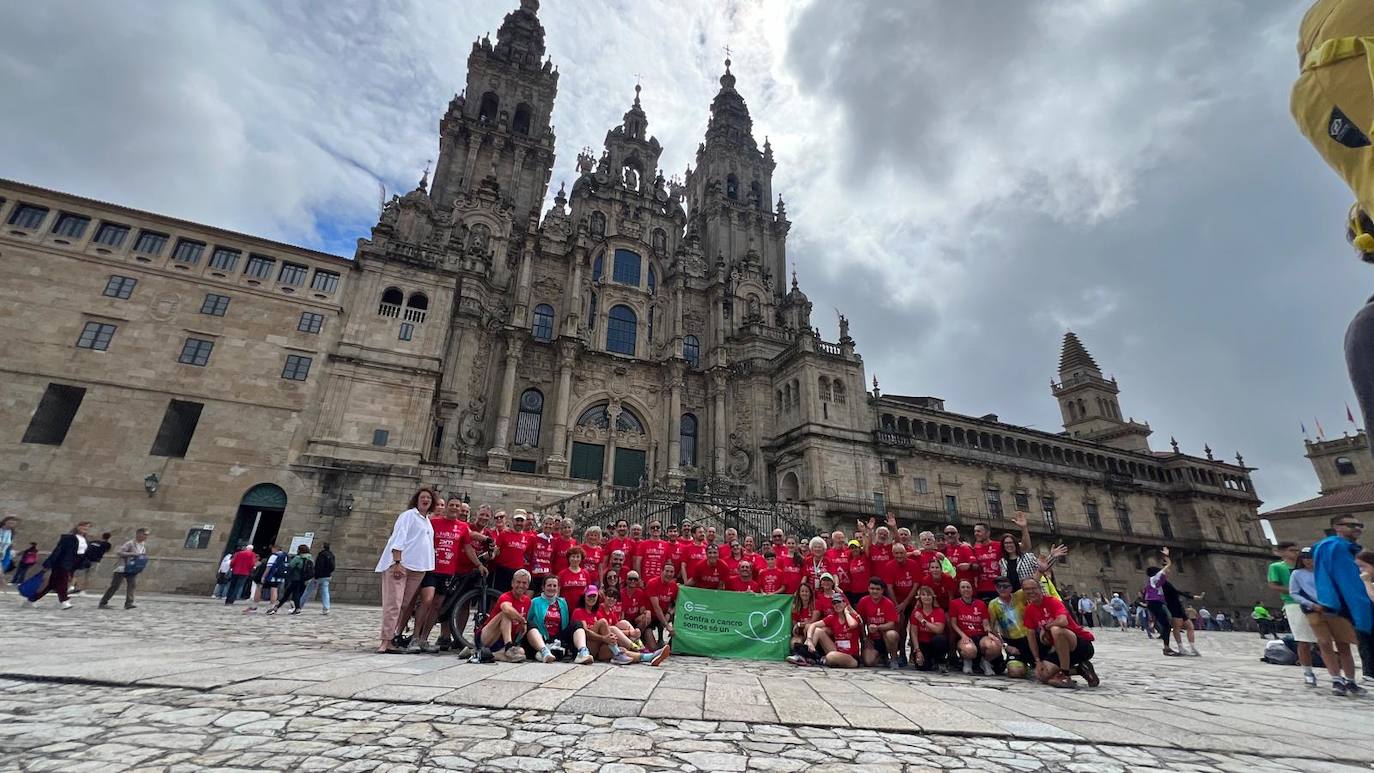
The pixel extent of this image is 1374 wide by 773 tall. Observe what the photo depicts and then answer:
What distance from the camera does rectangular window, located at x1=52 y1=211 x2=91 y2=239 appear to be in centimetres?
1950

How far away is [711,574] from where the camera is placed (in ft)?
30.4

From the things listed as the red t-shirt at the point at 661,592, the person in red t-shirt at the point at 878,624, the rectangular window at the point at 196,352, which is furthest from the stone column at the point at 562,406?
the person in red t-shirt at the point at 878,624

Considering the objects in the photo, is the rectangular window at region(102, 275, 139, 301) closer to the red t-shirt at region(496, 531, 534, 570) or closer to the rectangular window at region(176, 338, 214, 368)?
the rectangular window at region(176, 338, 214, 368)

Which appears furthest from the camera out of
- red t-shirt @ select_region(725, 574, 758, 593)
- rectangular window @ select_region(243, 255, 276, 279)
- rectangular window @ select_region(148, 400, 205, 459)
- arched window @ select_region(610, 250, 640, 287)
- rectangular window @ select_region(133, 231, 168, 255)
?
arched window @ select_region(610, 250, 640, 287)

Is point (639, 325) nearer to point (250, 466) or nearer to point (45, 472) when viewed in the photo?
point (250, 466)

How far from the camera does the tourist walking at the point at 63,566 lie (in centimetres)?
1091

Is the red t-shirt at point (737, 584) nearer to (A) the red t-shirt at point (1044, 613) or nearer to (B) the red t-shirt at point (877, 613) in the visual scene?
(B) the red t-shirt at point (877, 613)

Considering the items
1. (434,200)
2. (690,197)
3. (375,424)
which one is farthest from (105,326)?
(690,197)

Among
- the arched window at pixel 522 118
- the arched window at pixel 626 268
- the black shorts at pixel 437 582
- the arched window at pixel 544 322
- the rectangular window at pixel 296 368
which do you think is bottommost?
the black shorts at pixel 437 582

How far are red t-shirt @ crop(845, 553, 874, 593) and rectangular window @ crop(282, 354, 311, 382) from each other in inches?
820

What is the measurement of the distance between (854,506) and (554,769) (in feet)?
84.8

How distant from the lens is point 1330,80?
2.69m

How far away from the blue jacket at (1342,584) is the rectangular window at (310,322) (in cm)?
2699

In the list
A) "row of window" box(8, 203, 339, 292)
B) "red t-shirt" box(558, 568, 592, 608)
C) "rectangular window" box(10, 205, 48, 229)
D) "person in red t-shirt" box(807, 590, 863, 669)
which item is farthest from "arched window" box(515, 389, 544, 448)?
"person in red t-shirt" box(807, 590, 863, 669)
